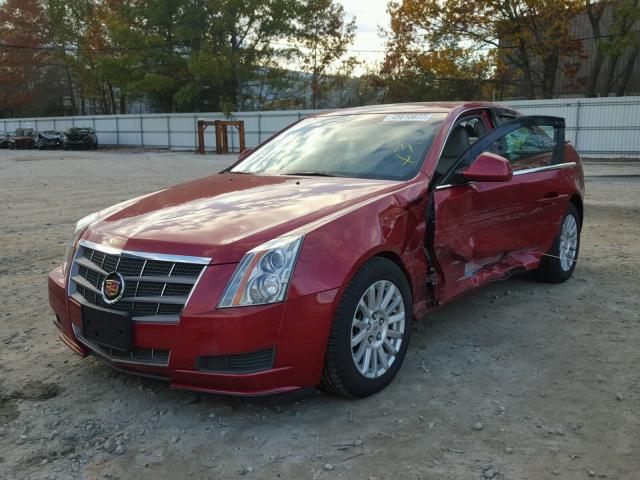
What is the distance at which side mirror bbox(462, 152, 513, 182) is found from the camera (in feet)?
13.0

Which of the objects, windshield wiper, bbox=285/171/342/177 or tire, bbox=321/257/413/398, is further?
windshield wiper, bbox=285/171/342/177

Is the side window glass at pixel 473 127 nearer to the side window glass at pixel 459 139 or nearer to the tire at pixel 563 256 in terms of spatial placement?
the side window glass at pixel 459 139

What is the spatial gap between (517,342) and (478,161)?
4.17 ft

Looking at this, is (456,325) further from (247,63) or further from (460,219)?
(247,63)

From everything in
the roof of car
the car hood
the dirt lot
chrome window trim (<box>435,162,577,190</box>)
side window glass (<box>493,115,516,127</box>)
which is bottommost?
the dirt lot

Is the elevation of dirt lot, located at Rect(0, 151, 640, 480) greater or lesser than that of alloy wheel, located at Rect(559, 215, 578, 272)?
lesser

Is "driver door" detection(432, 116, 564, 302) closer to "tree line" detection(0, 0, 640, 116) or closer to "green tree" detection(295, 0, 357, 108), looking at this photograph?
"tree line" detection(0, 0, 640, 116)

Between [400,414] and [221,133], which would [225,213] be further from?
[221,133]

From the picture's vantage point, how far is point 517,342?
4.24m

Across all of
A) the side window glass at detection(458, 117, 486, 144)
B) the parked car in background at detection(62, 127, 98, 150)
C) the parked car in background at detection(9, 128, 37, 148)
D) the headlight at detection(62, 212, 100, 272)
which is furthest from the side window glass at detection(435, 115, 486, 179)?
the parked car in background at detection(9, 128, 37, 148)

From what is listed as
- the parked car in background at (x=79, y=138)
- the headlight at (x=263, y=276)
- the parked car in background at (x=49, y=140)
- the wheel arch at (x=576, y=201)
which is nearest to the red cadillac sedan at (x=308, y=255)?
the headlight at (x=263, y=276)

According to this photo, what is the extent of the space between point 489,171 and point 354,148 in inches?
38.8

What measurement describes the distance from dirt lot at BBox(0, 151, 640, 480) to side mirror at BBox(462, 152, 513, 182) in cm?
114

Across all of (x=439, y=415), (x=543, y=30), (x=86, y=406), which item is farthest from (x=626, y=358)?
(x=543, y=30)
